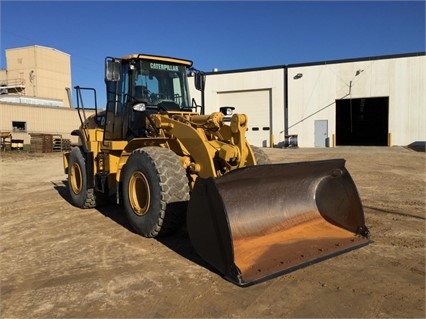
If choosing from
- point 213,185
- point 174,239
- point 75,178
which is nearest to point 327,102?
point 75,178

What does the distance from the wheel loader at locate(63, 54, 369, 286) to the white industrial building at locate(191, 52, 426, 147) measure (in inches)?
710

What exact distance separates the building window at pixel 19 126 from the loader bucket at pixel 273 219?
34.5 m

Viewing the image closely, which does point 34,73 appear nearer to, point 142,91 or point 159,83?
point 159,83

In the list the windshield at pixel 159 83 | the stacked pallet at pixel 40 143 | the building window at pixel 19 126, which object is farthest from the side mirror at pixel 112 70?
the building window at pixel 19 126

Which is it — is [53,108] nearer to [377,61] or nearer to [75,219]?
[377,61]

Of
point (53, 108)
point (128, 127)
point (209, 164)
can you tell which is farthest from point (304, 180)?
point (53, 108)

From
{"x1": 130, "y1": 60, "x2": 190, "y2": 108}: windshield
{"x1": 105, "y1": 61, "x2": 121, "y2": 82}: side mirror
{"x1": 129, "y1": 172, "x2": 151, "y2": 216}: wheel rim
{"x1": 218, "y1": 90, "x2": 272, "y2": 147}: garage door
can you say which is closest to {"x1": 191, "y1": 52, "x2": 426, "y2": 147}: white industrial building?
{"x1": 218, "y1": 90, "x2": 272, "y2": 147}: garage door

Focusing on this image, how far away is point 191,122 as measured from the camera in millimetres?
6367

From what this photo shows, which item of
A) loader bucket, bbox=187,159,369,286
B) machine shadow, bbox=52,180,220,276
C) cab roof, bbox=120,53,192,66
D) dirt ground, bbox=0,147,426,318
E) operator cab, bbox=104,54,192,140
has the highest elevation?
cab roof, bbox=120,53,192,66

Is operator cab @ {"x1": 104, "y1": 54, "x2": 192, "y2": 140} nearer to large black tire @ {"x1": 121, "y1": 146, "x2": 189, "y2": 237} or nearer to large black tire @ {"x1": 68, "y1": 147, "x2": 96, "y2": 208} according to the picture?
large black tire @ {"x1": 121, "y1": 146, "x2": 189, "y2": 237}

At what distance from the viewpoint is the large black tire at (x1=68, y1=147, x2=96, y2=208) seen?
8148mm

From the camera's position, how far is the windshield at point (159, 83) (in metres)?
7.01

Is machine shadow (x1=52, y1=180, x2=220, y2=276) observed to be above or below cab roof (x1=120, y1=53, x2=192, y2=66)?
below

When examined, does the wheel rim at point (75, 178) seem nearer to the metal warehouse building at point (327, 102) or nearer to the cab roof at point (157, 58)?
the cab roof at point (157, 58)
